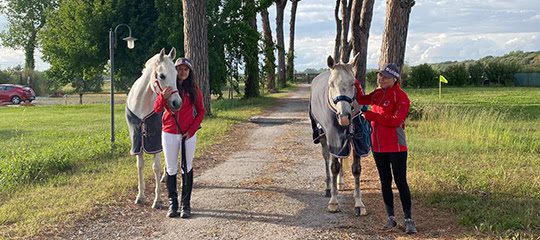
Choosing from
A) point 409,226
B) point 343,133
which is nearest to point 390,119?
point 343,133

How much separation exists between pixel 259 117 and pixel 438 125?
6406mm

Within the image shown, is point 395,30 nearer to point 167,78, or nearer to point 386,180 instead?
point 386,180

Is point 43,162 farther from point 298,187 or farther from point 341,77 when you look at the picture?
point 341,77

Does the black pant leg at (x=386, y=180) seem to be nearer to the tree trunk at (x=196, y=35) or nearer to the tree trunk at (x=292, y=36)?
the tree trunk at (x=196, y=35)

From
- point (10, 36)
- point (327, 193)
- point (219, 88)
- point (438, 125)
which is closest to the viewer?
point (327, 193)

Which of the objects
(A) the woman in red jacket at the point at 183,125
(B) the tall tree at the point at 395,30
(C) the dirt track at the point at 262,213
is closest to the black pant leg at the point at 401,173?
(C) the dirt track at the point at 262,213

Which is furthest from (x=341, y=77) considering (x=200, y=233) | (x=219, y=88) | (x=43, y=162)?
(x=219, y=88)

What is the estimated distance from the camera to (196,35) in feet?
56.3

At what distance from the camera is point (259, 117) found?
1875 centimetres

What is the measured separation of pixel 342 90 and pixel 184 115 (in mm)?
1946

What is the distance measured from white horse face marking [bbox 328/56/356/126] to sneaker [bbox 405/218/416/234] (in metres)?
1.27

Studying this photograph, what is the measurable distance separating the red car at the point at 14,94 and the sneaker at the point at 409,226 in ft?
122

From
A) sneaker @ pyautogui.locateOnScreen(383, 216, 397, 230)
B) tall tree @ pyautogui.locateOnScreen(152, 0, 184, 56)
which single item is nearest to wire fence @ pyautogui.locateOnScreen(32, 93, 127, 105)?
tall tree @ pyautogui.locateOnScreen(152, 0, 184, 56)

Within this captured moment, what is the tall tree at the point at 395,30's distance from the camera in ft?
47.2
